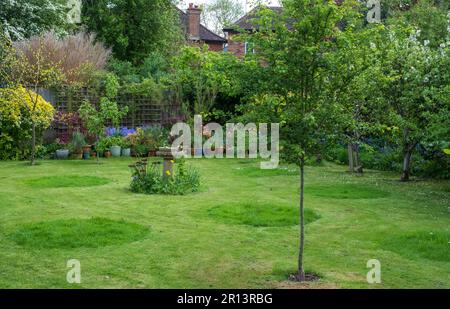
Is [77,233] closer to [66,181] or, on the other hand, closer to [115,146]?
[66,181]

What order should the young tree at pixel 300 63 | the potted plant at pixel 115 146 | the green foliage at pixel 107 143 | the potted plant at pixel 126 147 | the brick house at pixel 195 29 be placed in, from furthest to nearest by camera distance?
1. the brick house at pixel 195 29
2. the potted plant at pixel 126 147
3. the potted plant at pixel 115 146
4. the green foliage at pixel 107 143
5. the young tree at pixel 300 63

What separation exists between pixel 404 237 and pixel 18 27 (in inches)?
798

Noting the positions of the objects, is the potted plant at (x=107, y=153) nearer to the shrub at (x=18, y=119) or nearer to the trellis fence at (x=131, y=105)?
the trellis fence at (x=131, y=105)

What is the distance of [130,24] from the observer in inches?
1222

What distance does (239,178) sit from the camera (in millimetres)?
15211

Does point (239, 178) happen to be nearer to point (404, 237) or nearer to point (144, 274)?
point (404, 237)

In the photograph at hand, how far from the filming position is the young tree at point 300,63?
20.5ft

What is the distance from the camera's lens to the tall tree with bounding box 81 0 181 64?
1184 inches

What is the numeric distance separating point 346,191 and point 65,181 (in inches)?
266

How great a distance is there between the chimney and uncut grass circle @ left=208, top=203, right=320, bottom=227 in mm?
33167

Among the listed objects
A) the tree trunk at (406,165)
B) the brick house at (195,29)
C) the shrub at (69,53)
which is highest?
the brick house at (195,29)

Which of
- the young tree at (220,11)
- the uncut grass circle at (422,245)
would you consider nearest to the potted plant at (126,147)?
the uncut grass circle at (422,245)

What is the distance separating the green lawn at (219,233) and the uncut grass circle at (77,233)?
0.05 ft

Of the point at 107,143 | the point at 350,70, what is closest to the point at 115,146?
the point at 107,143
